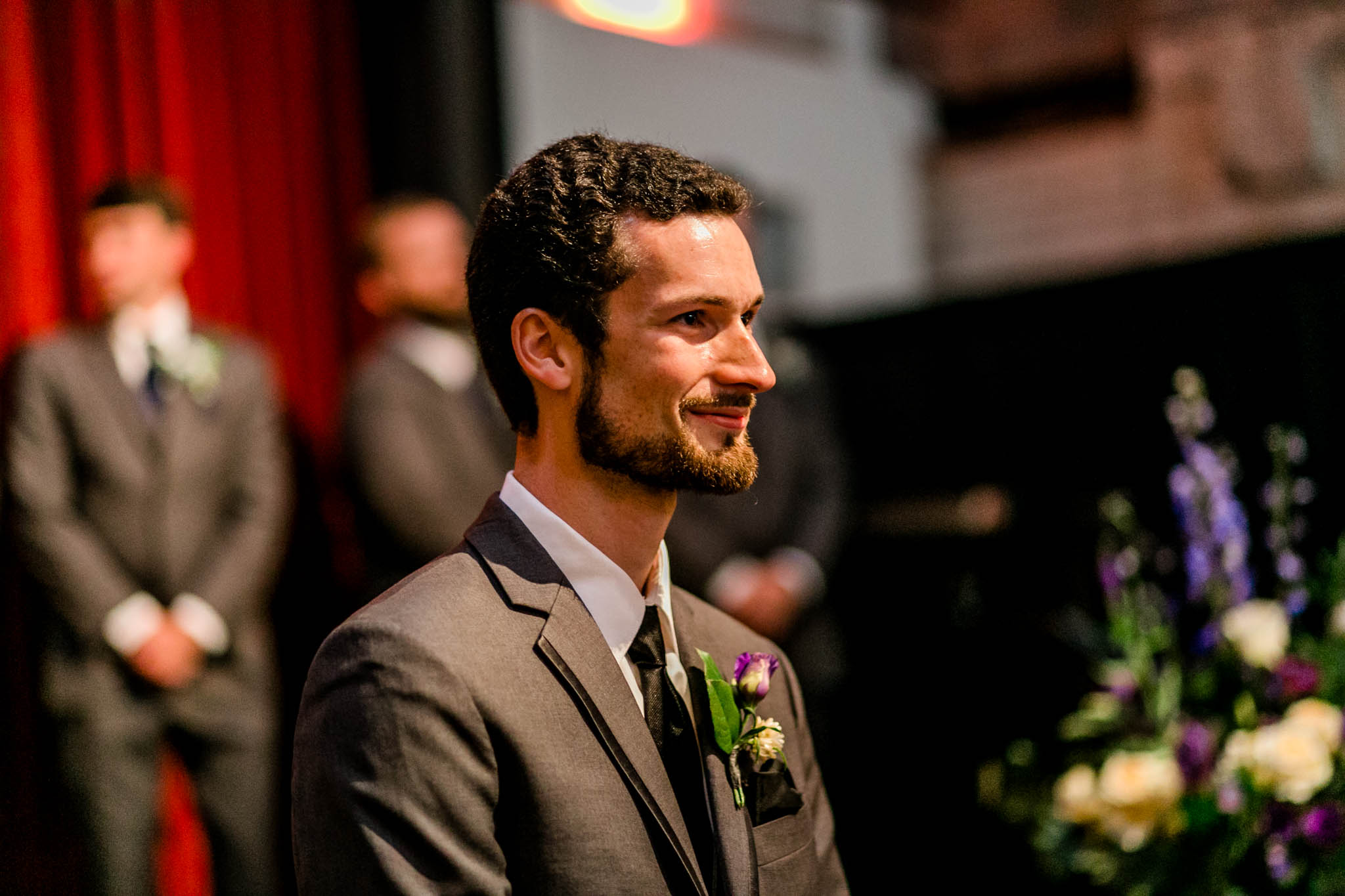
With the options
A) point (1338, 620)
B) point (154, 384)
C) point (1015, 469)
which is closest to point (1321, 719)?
point (1338, 620)

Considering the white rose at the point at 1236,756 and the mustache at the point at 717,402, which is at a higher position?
the mustache at the point at 717,402

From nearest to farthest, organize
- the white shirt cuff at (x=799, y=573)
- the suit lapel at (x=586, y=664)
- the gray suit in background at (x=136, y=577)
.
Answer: the suit lapel at (x=586, y=664), the gray suit in background at (x=136, y=577), the white shirt cuff at (x=799, y=573)

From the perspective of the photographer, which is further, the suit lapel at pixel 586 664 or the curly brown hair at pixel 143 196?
the curly brown hair at pixel 143 196

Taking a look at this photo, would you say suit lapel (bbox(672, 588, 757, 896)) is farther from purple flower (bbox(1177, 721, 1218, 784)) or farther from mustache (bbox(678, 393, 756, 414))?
purple flower (bbox(1177, 721, 1218, 784))

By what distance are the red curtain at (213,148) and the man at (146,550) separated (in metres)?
0.37

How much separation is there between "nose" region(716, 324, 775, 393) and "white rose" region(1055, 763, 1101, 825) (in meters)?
0.91

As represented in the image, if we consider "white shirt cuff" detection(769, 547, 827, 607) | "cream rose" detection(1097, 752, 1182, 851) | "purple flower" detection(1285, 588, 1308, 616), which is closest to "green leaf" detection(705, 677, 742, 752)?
"cream rose" detection(1097, 752, 1182, 851)

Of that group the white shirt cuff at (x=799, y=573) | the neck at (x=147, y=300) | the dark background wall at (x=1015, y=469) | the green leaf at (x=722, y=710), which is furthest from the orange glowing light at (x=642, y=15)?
the green leaf at (x=722, y=710)

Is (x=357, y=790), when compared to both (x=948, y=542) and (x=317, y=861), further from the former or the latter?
(x=948, y=542)

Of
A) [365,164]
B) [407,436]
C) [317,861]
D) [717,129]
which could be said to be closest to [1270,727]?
[317,861]

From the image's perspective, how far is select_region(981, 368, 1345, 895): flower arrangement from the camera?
5.46ft

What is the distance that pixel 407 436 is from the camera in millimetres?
3133

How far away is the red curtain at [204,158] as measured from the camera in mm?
3074

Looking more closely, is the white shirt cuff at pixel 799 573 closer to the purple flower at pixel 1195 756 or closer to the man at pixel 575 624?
the purple flower at pixel 1195 756
